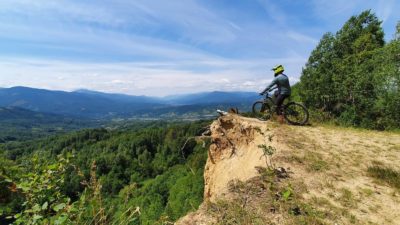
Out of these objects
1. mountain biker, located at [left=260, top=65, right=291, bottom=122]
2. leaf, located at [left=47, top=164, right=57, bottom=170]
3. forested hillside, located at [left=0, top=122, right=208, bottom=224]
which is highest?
mountain biker, located at [left=260, top=65, right=291, bottom=122]

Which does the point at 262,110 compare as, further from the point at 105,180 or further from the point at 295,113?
the point at 105,180

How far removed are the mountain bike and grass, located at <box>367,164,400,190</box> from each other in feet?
22.2

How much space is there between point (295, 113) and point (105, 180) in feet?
152

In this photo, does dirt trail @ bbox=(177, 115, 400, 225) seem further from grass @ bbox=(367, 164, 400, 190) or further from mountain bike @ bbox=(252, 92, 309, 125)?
mountain bike @ bbox=(252, 92, 309, 125)

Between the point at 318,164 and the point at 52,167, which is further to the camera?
the point at 318,164

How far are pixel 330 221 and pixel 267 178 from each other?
2458 millimetres

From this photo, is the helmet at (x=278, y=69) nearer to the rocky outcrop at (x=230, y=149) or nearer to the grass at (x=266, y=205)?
the rocky outcrop at (x=230, y=149)

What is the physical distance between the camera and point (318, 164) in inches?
368

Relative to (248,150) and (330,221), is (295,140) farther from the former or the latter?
(330,221)

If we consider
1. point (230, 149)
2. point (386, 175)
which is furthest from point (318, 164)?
point (230, 149)

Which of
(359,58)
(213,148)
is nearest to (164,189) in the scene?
(359,58)

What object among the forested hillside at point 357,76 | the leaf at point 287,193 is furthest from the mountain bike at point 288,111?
the forested hillside at point 357,76

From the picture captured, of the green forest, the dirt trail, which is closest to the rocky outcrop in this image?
the dirt trail

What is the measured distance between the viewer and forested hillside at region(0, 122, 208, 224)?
141 inches
